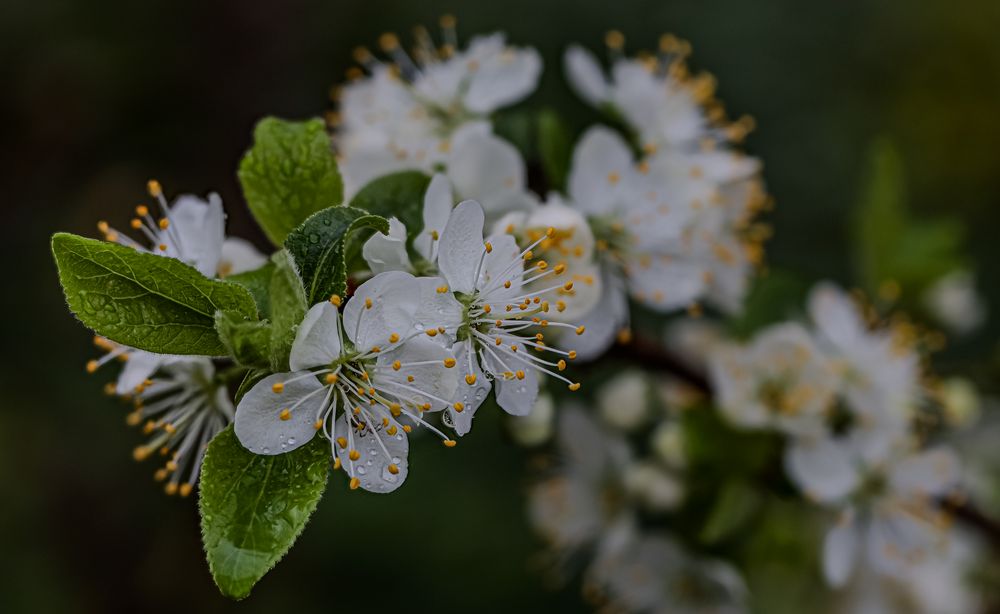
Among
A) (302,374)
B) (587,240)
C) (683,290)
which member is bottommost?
(683,290)

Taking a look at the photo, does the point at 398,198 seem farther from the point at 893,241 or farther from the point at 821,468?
the point at 893,241

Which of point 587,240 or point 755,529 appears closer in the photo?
point 587,240

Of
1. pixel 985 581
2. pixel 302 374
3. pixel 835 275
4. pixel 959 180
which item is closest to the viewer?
pixel 302 374

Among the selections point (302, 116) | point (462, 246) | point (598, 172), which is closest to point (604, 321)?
point (598, 172)

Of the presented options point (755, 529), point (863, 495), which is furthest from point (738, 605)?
point (863, 495)

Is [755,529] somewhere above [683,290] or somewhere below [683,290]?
below

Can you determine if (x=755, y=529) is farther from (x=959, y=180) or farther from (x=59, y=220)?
(x=59, y=220)

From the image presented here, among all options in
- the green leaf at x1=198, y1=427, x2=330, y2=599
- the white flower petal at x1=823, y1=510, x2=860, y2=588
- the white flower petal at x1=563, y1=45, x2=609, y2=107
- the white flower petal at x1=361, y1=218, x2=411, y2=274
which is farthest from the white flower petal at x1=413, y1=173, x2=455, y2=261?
the white flower petal at x1=823, y1=510, x2=860, y2=588
